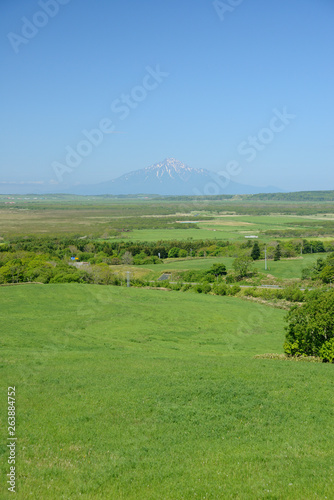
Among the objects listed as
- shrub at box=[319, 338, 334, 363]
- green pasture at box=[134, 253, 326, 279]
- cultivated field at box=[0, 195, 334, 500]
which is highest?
cultivated field at box=[0, 195, 334, 500]

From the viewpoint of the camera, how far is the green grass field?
285 inches

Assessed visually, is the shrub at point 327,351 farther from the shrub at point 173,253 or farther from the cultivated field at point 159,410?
the shrub at point 173,253

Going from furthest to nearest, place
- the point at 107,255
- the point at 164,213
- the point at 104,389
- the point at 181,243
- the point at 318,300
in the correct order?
the point at 164,213 → the point at 181,243 → the point at 107,255 → the point at 318,300 → the point at 104,389

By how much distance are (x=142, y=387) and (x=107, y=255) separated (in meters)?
73.1

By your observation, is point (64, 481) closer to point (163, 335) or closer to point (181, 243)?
point (163, 335)

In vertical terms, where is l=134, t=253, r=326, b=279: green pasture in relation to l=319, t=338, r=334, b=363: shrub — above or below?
below

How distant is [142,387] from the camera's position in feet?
42.8

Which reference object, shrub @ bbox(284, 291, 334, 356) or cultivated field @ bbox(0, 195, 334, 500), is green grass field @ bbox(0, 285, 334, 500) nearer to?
cultivated field @ bbox(0, 195, 334, 500)

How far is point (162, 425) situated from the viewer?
10047 mm

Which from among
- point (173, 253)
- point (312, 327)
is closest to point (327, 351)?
point (312, 327)

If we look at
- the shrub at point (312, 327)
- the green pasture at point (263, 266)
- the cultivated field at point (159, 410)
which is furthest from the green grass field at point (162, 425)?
the green pasture at point (263, 266)

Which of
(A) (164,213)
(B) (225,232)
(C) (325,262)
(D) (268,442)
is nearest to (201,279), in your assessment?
(C) (325,262)

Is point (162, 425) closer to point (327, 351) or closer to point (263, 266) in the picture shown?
point (327, 351)

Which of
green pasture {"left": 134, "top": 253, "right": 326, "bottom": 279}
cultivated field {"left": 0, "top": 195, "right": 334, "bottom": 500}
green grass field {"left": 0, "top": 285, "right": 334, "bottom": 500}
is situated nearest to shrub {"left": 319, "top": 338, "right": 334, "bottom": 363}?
cultivated field {"left": 0, "top": 195, "right": 334, "bottom": 500}
